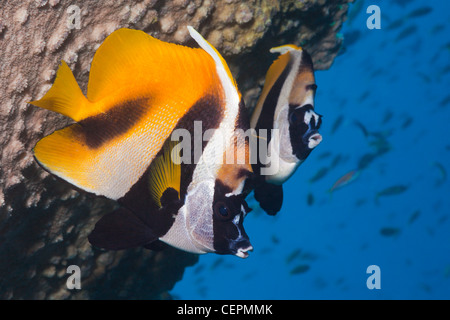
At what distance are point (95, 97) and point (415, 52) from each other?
16.2 m

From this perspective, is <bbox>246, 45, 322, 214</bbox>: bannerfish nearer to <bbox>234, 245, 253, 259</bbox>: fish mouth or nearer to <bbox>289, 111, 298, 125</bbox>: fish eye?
<bbox>289, 111, 298, 125</bbox>: fish eye

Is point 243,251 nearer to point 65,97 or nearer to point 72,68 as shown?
point 65,97

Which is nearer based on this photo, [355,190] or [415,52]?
[415,52]

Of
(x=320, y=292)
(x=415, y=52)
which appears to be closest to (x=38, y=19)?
(x=415, y=52)

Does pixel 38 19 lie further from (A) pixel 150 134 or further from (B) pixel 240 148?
(B) pixel 240 148

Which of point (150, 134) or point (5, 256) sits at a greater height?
point (150, 134)

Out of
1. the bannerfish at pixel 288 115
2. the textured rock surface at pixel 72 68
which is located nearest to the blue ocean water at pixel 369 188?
the textured rock surface at pixel 72 68

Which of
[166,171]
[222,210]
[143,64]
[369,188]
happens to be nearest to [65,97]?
[143,64]

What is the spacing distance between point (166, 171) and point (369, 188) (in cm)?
2740

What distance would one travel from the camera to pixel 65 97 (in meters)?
0.83

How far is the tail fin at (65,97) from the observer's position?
0.82m

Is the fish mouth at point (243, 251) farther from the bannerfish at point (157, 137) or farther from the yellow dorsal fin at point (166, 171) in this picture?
the yellow dorsal fin at point (166, 171)

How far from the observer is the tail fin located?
0.82 meters
